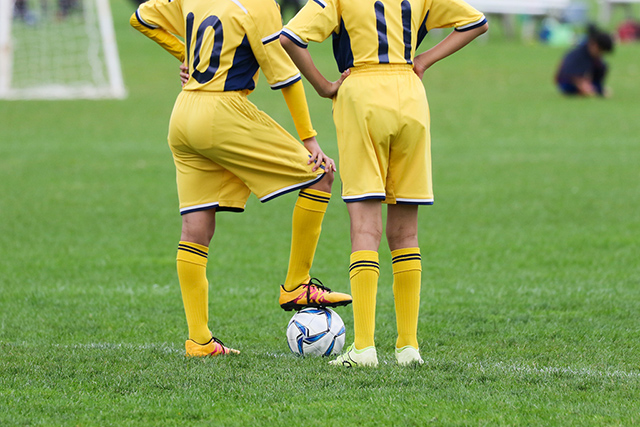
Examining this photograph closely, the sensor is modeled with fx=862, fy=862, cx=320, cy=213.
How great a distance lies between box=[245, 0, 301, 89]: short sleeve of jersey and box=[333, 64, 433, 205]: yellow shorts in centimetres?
46

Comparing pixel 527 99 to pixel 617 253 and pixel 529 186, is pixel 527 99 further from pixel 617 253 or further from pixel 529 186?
pixel 617 253

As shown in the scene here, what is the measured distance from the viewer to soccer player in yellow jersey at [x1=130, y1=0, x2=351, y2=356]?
455cm

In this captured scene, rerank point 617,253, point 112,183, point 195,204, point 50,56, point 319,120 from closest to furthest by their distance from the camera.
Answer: point 195,204
point 617,253
point 112,183
point 319,120
point 50,56

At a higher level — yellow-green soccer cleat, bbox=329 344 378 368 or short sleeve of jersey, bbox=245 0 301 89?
short sleeve of jersey, bbox=245 0 301 89

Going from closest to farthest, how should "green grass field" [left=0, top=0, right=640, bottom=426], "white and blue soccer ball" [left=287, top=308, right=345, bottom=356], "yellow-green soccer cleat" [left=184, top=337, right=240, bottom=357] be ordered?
"green grass field" [left=0, top=0, right=640, bottom=426], "yellow-green soccer cleat" [left=184, top=337, right=240, bottom=357], "white and blue soccer ball" [left=287, top=308, right=345, bottom=356]

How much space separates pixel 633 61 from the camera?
2767cm

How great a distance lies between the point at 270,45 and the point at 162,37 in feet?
2.58

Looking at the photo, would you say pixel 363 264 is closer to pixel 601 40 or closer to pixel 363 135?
pixel 363 135

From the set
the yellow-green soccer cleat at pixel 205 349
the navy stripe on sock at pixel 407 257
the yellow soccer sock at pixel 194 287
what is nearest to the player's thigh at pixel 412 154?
the navy stripe on sock at pixel 407 257

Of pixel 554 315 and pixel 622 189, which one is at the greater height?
pixel 554 315

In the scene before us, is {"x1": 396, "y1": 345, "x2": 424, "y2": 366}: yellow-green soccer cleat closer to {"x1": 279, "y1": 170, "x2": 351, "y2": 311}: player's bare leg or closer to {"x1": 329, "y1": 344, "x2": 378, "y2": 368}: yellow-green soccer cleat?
{"x1": 329, "y1": 344, "x2": 378, "y2": 368}: yellow-green soccer cleat

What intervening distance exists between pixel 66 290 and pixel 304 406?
3.70m

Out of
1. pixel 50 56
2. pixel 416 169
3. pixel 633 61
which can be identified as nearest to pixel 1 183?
pixel 416 169

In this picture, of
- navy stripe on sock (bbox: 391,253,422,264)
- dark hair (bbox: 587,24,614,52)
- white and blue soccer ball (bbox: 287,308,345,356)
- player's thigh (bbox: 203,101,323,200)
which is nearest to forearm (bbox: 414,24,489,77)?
player's thigh (bbox: 203,101,323,200)
